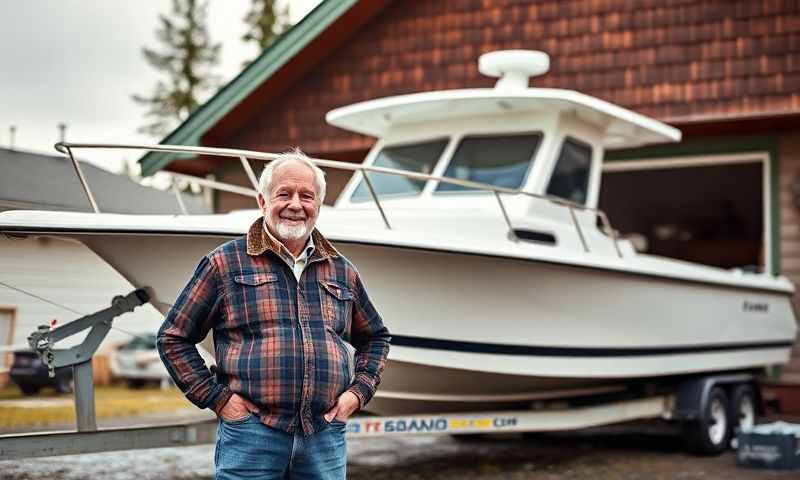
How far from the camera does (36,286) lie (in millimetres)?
5184

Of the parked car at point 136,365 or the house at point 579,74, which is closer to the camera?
the house at point 579,74

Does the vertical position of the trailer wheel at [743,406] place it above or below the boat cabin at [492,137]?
below

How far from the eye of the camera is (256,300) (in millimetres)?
3229

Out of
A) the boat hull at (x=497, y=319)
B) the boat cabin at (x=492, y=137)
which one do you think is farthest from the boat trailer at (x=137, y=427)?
the boat cabin at (x=492, y=137)

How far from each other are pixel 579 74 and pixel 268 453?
8.29 meters

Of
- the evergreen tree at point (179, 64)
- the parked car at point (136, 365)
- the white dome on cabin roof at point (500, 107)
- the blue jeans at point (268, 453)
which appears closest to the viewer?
the blue jeans at point (268, 453)

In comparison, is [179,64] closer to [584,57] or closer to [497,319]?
[584,57]

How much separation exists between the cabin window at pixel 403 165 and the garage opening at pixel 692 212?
671 centimetres

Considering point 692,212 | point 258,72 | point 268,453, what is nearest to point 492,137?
point 258,72

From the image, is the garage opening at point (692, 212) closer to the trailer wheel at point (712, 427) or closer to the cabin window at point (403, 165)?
the trailer wheel at point (712, 427)

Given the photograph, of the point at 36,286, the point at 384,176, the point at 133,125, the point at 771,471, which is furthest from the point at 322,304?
the point at 133,125

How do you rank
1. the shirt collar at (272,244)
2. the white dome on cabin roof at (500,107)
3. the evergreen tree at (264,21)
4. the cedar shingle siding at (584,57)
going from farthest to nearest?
the evergreen tree at (264,21) < the cedar shingle siding at (584,57) < the white dome on cabin roof at (500,107) < the shirt collar at (272,244)

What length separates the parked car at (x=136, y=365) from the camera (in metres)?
15.9

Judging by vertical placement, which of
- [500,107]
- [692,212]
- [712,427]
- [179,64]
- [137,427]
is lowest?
[712,427]
